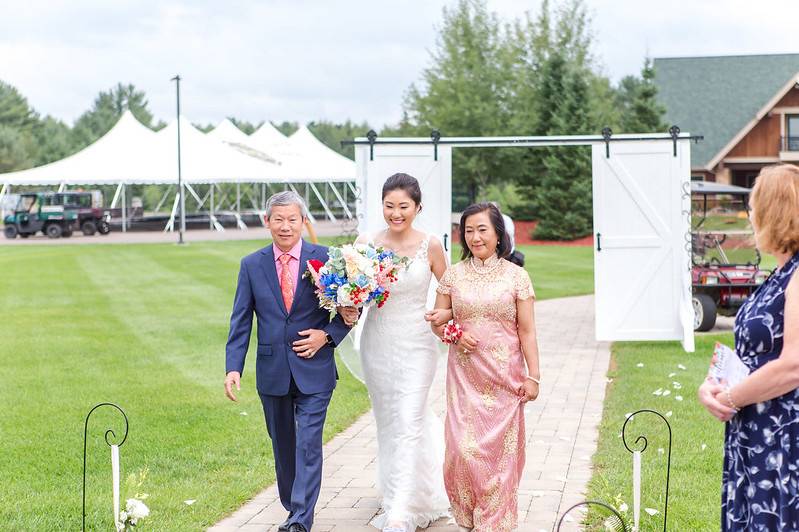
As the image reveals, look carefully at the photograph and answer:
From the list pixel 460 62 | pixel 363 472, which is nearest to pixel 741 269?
pixel 363 472

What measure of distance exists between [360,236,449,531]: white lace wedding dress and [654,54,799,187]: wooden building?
3973 centimetres

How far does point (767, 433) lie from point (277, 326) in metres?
2.86

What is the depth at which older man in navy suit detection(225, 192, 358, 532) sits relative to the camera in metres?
5.86

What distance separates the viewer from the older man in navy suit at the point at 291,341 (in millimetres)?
5859

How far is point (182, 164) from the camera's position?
4747 cm

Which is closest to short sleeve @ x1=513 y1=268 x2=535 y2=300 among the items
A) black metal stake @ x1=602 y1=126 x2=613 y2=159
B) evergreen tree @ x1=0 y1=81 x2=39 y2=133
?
black metal stake @ x1=602 y1=126 x2=613 y2=159

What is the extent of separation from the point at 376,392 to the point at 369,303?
0.62 m

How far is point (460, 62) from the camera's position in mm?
42562

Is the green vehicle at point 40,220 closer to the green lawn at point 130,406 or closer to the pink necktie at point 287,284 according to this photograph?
the green lawn at point 130,406

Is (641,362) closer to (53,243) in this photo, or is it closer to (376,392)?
(376,392)

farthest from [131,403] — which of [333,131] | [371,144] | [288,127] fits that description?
[288,127]

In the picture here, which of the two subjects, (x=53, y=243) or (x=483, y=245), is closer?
(x=483, y=245)

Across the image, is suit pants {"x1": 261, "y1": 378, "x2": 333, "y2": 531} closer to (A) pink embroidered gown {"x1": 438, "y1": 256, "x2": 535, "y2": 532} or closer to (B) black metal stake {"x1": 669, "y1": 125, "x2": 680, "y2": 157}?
(A) pink embroidered gown {"x1": 438, "y1": 256, "x2": 535, "y2": 532}

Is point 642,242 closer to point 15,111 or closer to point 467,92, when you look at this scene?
point 467,92
